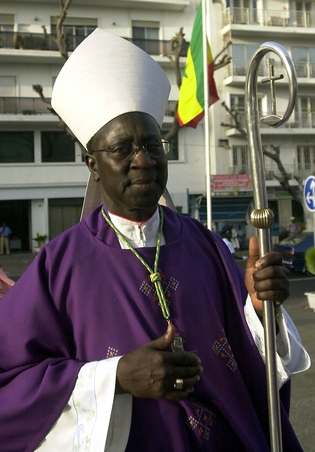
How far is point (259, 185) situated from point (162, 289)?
504 mm

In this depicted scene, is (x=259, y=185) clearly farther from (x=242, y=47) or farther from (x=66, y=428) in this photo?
(x=242, y=47)

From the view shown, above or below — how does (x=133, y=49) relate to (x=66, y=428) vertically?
above

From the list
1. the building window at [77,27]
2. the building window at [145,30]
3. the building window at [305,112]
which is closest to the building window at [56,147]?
the building window at [77,27]

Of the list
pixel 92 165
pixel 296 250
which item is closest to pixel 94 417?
pixel 92 165

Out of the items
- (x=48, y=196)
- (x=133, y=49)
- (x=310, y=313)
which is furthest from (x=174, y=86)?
(x=133, y=49)

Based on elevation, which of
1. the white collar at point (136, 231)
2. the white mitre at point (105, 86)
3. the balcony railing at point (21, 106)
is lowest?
the white collar at point (136, 231)

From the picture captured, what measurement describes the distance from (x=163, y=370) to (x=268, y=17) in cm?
2832

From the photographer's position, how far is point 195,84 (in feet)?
36.5

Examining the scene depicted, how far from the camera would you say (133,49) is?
2049mm

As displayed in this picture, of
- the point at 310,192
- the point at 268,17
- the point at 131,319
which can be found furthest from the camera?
the point at 268,17

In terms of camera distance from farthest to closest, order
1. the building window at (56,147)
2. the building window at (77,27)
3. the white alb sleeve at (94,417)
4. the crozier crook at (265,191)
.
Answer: the building window at (77,27), the building window at (56,147), the white alb sleeve at (94,417), the crozier crook at (265,191)

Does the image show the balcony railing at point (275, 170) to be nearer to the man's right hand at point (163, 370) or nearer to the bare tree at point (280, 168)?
the bare tree at point (280, 168)

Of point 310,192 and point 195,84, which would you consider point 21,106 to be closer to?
point 195,84

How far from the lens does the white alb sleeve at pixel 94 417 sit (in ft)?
5.03
